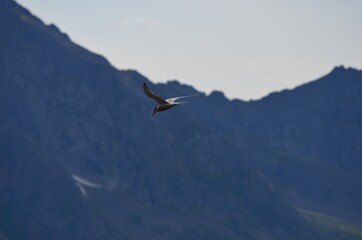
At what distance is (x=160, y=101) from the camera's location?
13812 centimetres
